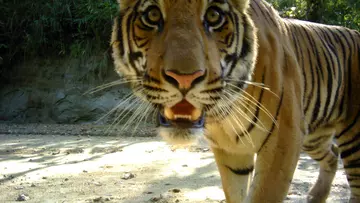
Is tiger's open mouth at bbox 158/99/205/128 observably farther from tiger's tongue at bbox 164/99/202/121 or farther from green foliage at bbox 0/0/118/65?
green foliage at bbox 0/0/118/65

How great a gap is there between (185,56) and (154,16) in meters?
0.30

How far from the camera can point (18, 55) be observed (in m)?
9.19

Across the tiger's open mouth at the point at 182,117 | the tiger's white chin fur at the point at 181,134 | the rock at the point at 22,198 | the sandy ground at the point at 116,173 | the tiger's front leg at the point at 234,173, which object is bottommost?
the sandy ground at the point at 116,173

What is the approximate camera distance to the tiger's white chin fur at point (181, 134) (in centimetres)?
189

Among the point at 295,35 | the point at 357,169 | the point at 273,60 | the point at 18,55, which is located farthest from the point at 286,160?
the point at 18,55

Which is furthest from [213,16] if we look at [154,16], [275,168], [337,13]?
[337,13]

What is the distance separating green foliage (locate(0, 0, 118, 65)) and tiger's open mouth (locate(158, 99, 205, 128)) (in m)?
6.66

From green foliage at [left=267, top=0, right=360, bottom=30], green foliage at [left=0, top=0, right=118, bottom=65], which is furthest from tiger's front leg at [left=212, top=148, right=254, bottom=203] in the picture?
green foliage at [left=0, top=0, right=118, bottom=65]

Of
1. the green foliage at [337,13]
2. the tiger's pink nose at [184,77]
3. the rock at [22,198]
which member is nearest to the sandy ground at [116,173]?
the rock at [22,198]

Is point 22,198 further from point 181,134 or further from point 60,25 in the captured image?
point 60,25

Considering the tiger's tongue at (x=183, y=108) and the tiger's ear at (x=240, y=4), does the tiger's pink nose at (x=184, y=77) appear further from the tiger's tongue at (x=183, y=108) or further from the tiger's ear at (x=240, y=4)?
the tiger's ear at (x=240, y=4)

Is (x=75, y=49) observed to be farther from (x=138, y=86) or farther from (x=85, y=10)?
(x=138, y=86)

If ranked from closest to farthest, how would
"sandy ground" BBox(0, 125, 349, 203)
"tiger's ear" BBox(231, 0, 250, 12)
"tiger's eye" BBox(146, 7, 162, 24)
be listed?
"tiger's eye" BBox(146, 7, 162, 24) < "tiger's ear" BBox(231, 0, 250, 12) < "sandy ground" BBox(0, 125, 349, 203)

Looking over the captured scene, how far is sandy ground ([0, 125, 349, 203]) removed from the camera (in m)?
3.32
